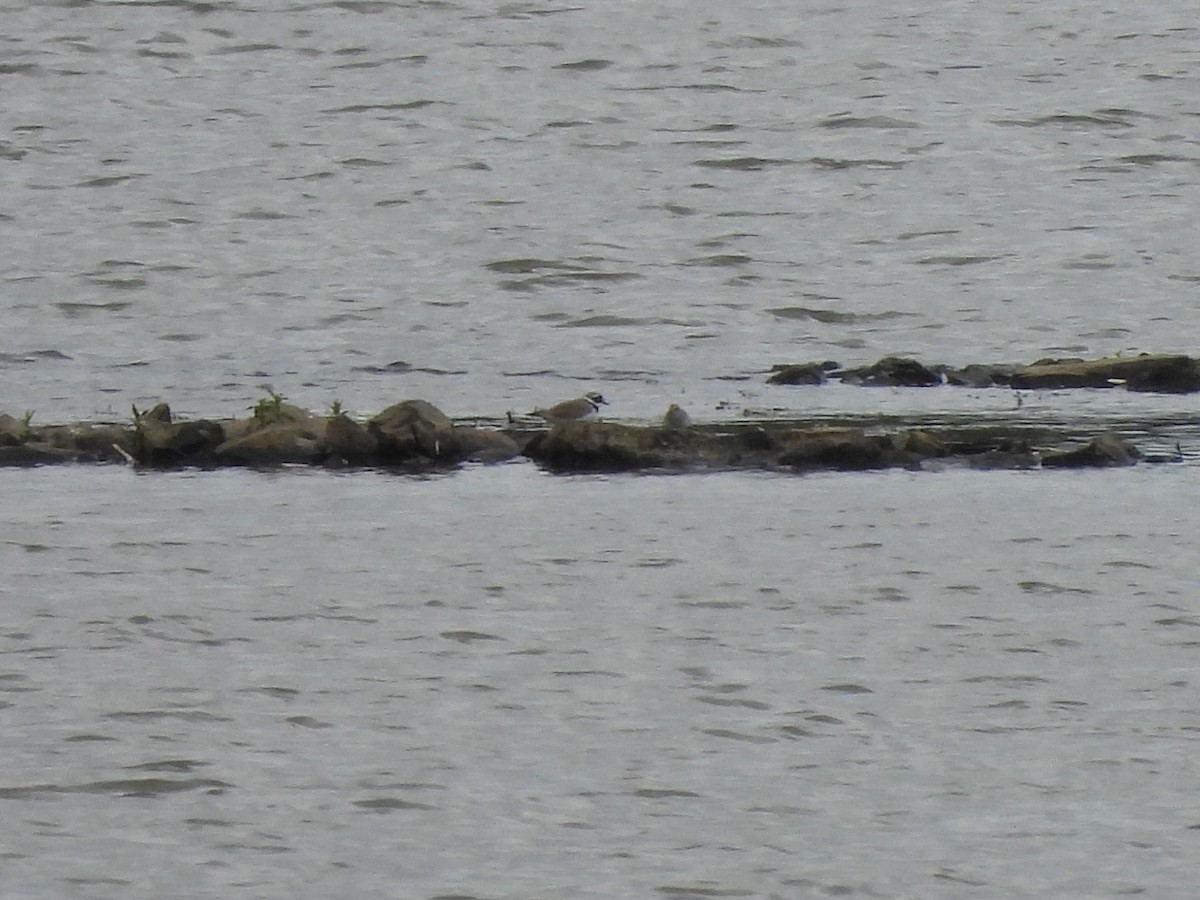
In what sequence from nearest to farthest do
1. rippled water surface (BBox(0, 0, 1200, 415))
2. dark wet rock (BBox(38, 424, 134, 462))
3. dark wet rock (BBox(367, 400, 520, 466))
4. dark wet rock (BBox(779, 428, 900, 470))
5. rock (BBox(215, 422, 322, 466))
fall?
1. dark wet rock (BBox(779, 428, 900, 470))
2. rock (BBox(215, 422, 322, 466))
3. dark wet rock (BBox(367, 400, 520, 466))
4. dark wet rock (BBox(38, 424, 134, 462))
5. rippled water surface (BBox(0, 0, 1200, 415))

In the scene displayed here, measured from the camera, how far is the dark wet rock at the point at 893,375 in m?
24.1

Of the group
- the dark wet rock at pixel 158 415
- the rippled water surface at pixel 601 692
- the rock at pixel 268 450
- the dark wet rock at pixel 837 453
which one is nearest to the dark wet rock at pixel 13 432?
the dark wet rock at pixel 158 415

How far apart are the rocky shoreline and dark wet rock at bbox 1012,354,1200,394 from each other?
11.4ft

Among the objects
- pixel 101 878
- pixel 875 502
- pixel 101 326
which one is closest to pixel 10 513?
pixel 875 502

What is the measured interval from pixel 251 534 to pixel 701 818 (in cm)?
569

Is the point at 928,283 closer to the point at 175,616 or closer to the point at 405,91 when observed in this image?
the point at 405,91

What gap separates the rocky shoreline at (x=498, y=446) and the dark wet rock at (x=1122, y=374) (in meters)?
3.46

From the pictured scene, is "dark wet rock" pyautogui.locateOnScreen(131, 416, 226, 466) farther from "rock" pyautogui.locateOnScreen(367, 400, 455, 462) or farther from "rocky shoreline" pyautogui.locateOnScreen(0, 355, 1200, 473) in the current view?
"rock" pyautogui.locateOnScreen(367, 400, 455, 462)

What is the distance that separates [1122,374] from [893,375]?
1786 millimetres

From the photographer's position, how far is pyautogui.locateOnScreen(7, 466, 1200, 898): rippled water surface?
10.3 metres

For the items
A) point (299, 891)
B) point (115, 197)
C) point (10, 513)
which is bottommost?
point (299, 891)

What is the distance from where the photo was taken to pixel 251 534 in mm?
15898

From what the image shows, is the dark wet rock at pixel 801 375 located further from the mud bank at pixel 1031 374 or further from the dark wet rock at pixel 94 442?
the dark wet rock at pixel 94 442

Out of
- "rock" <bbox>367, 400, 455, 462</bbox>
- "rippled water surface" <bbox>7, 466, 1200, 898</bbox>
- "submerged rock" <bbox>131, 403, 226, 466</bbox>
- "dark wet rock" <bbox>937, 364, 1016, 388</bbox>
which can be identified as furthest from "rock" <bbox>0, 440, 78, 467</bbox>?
"dark wet rock" <bbox>937, 364, 1016, 388</bbox>
